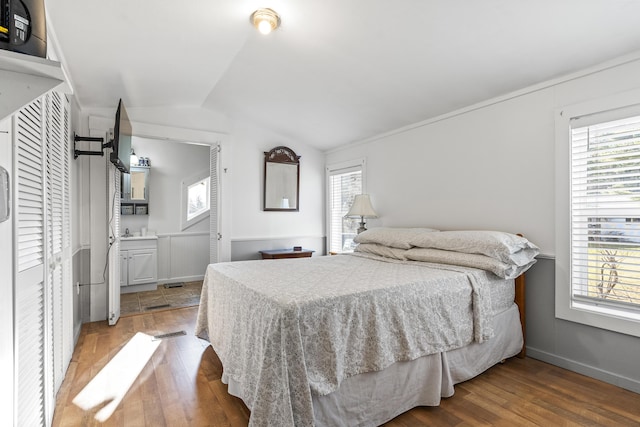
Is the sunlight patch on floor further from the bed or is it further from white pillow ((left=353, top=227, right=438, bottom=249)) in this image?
white pillow ((left=353, top=227, right=438, bottom=249))

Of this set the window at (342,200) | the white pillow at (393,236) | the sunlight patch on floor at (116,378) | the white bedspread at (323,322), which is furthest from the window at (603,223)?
the sunlight patch on floor at (116,378)

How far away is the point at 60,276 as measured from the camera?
7.35ft

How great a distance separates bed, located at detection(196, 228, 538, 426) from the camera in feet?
5.04

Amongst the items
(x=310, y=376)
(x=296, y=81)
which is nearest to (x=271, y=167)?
(x=296, y=81)

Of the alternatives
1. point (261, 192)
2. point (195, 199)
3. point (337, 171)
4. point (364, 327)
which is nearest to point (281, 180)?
point (261, 192)

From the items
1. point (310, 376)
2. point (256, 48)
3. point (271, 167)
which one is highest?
point (256, 48)

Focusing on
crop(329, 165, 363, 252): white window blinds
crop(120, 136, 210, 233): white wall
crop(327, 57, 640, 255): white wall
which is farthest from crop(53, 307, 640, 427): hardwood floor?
crop(120, 136, 210, 233): white wall

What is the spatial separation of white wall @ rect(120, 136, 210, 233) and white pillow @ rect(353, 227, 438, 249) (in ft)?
12.0

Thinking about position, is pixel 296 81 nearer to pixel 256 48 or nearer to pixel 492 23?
pixel 256 48

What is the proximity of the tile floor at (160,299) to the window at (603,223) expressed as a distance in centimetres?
424

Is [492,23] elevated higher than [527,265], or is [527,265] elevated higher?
[492,23]

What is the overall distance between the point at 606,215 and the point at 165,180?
5861 millimetres

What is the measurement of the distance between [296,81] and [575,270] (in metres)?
2.93

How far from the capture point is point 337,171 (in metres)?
5.10
